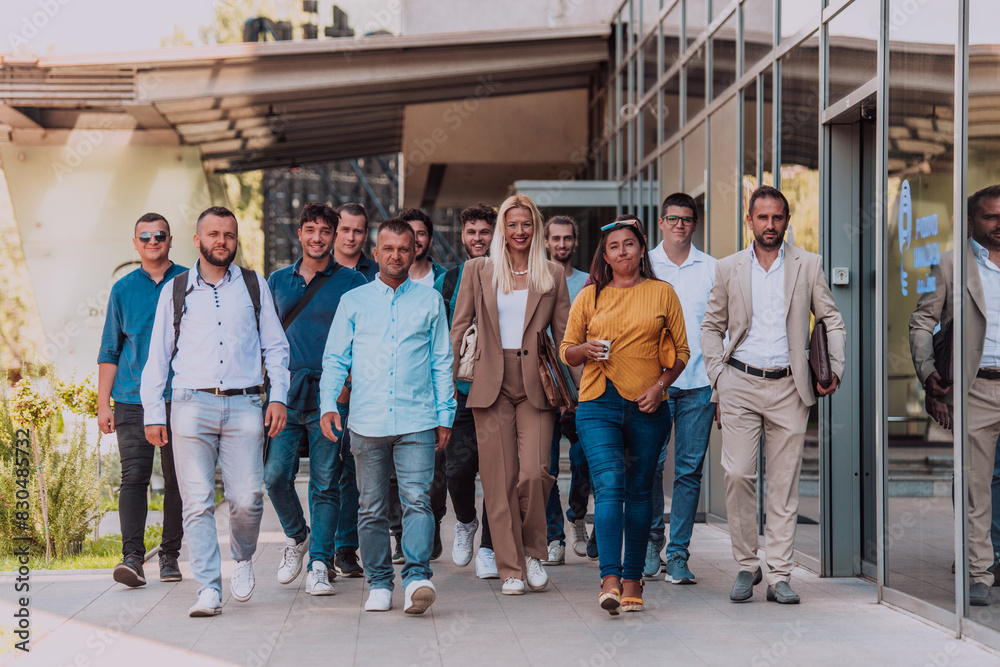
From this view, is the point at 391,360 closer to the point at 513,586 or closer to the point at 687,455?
the point at 513,586

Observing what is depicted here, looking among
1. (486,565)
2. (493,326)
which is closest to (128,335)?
(493,326)

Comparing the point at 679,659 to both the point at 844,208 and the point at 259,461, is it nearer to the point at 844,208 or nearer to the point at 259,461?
the point at 259,461

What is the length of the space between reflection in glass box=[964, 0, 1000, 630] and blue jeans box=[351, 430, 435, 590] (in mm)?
2512

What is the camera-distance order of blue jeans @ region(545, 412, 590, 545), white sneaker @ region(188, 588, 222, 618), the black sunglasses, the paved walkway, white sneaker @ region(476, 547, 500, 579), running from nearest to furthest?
the paved walkway < white sneaker @ region(188, 588, 222, 618) < the black sunglasses < white sneaker @ region(476, 547, 500, 579) < blue jeans @ region(545, 412, 590, 545)

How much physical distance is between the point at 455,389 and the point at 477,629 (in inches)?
54.8

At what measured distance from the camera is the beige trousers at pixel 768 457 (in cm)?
578

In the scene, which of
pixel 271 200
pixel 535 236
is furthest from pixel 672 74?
pixel 271 200

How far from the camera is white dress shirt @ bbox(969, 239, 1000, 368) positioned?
15.4 ft

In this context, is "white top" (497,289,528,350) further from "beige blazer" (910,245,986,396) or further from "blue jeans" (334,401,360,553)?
"beige blazer" (910,245,986,396)

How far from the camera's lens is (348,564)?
6613mm

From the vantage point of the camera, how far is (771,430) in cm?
588

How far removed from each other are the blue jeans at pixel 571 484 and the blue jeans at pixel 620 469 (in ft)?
3.47

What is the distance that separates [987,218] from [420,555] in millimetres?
3028

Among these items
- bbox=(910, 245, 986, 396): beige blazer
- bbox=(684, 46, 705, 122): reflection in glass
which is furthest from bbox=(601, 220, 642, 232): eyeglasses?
bbox=(684, 46, 705, 122): reflection in glass
